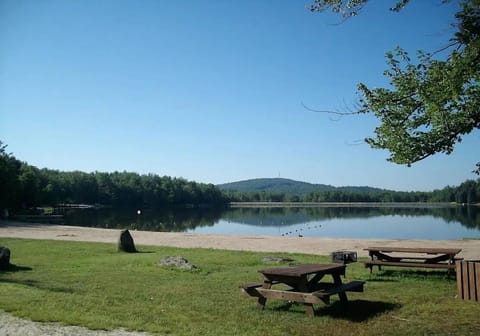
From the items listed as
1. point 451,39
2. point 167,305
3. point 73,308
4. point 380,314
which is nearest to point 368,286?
point 380,314

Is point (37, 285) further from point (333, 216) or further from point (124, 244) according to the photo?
point (333, 216)

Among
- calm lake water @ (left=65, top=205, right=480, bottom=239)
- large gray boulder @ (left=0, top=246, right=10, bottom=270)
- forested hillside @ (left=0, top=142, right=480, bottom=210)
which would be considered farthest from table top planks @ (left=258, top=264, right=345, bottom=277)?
forested hillside @ (left=0, top=142, right=480, bottom=210)

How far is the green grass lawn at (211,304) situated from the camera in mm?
7039

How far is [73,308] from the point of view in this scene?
7.86m

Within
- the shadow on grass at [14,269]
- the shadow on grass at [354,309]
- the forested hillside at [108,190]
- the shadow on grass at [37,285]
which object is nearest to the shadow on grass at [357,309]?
the shadow on grass at [354,309]

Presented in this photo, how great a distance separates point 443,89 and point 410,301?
406cm

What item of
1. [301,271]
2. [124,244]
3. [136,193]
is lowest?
[124,244]

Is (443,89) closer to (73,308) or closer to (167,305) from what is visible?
(167,305)

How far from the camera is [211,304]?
868 cm

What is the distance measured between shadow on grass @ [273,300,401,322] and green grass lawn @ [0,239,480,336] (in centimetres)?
2

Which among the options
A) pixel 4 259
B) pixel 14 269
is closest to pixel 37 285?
pixel 14 269

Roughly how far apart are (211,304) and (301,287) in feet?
5.69

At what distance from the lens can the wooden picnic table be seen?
789 cm

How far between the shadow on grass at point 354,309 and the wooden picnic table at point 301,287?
229 millimetres
